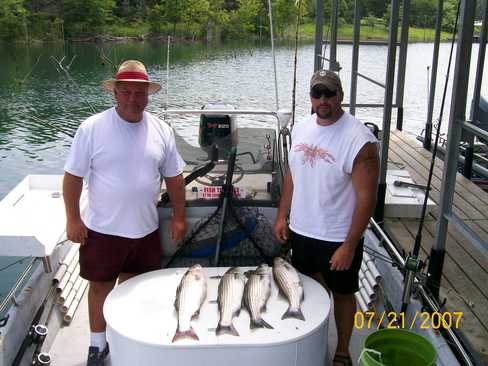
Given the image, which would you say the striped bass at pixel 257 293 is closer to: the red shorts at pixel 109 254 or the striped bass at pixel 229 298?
the striped bass at pixel 229 298

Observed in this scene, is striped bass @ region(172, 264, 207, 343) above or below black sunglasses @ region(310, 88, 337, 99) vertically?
below

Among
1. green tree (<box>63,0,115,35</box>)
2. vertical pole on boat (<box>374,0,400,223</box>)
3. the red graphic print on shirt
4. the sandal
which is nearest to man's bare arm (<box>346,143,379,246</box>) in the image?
the red graphic print on shirt

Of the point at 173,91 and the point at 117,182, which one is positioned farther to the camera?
the point at 173,91

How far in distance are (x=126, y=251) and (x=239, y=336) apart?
3.01 feet

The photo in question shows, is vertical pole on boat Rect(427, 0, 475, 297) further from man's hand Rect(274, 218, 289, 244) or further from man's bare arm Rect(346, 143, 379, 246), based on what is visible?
man's hand Rect(274, 218, 289, 244)

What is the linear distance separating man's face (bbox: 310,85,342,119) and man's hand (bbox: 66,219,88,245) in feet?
4.53

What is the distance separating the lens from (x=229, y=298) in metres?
2.57

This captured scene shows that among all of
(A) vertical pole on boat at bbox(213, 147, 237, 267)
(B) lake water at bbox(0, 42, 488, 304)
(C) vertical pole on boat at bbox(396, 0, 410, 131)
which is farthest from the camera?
(B) lake water at bbox(0, 42, 488, 304)

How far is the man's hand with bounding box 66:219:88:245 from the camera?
9.34ft

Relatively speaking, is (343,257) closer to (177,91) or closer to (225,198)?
(225,198)

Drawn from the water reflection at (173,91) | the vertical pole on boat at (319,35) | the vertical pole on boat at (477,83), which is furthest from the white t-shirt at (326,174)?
the water reflection at (173,91)

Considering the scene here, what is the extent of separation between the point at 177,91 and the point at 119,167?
606 inches

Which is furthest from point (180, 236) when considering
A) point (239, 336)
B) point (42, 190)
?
point (42, 190)
